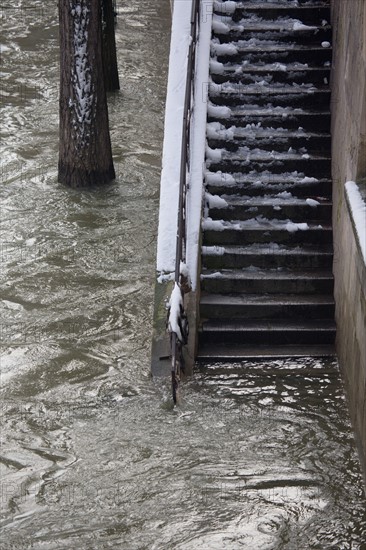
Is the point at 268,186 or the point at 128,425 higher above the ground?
the point at 268,186

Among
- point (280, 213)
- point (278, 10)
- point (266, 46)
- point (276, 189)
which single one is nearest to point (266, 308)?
point (280, 213)

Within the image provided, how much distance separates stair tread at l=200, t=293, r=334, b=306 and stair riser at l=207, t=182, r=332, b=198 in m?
1.10

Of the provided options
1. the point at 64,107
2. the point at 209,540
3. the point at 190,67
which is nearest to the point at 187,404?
the point at 209,540

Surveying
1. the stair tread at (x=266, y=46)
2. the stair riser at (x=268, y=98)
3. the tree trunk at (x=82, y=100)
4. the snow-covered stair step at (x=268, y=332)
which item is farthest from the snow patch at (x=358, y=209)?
the tree trunk at (x=82, y=100)

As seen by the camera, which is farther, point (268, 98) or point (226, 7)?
point (226, 7)

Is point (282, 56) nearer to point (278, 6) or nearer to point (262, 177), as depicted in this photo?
point (278, 6)

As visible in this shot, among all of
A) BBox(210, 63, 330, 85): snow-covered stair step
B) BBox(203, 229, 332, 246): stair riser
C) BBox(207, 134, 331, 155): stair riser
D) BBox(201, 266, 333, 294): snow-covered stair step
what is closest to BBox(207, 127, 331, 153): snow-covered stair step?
BBox(207, 134, 331, 155): stair riser

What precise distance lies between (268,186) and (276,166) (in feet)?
0.91

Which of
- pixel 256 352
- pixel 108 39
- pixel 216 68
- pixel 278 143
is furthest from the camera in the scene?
pixel 108 39

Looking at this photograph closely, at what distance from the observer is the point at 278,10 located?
36.8 feet

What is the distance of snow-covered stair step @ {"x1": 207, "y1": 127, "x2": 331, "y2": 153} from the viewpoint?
10164 mm

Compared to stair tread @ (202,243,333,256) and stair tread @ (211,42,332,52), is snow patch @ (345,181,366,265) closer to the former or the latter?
stair tread @ (202,243,333,256)

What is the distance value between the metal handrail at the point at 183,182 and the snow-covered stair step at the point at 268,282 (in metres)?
0.51

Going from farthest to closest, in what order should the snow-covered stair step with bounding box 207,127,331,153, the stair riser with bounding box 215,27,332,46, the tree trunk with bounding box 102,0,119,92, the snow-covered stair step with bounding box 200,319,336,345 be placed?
1. the tree trunk with bounding box 102,0,119,92
2. the stair riser with bounding box 215,27,332,46
3. the snow-covered stair step with bounding box 207,127,331,153
4. the snow-covered stair step with bounding box 200,319,336,345
